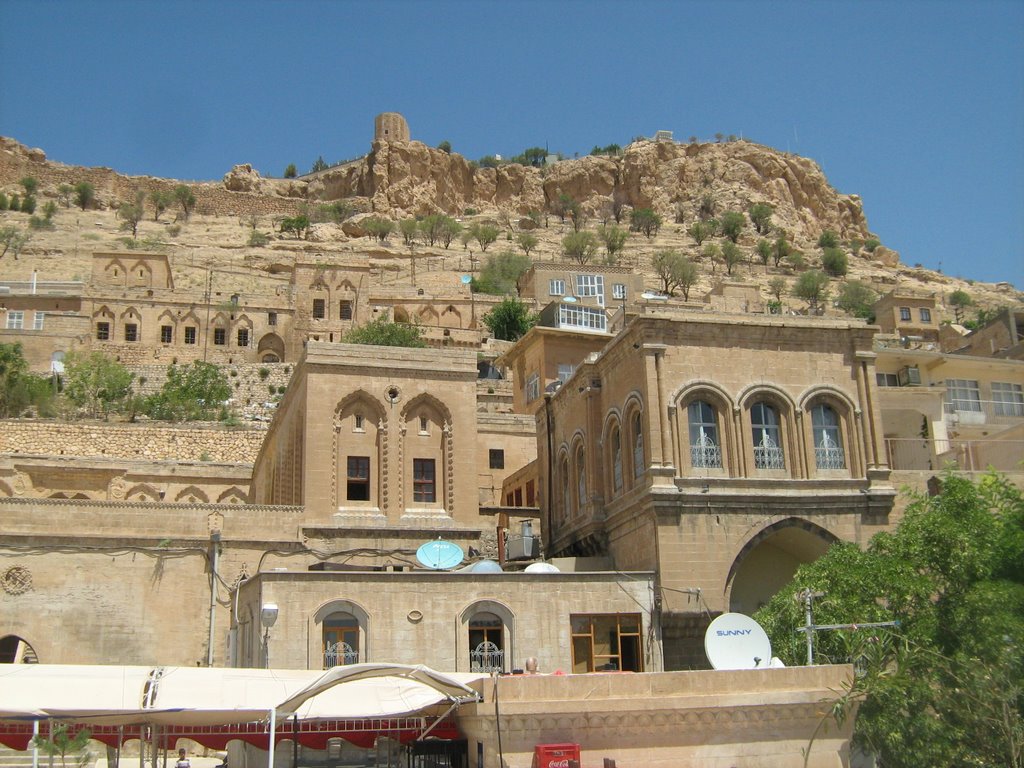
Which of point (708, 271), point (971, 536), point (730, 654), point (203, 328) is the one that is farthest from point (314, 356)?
point (708, 271)

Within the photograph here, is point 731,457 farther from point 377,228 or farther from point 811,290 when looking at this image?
point 377,228

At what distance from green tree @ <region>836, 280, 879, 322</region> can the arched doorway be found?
274 feet

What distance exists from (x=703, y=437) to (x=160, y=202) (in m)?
110

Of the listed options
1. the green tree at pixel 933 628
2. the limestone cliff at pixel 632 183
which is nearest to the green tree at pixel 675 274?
the limestone cliff at pixel 632 183

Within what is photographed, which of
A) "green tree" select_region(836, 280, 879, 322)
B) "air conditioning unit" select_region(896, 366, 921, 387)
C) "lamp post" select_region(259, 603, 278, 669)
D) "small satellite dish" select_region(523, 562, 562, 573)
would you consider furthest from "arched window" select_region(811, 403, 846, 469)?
"green tree" select_region(836, 280, 879, 322)

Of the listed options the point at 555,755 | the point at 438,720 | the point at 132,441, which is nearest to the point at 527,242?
the point at 132,441

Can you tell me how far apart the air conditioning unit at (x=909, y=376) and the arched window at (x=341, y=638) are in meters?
20.1

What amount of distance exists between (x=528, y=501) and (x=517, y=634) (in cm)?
1401

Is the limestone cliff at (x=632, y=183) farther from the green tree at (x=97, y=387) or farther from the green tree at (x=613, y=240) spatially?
the green tree at (x=97, y=387)

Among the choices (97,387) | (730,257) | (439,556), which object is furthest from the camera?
(730,257)

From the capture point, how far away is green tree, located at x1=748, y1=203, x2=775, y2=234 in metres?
132

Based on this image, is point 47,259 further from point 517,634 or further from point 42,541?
point 517,634

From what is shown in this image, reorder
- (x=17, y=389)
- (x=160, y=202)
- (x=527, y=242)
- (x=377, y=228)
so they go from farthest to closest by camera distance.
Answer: (x=160, y=202) < (x=377, y=228) < (x=527, y=242) < (x=17, y=389)

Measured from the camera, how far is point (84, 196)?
12381cm
